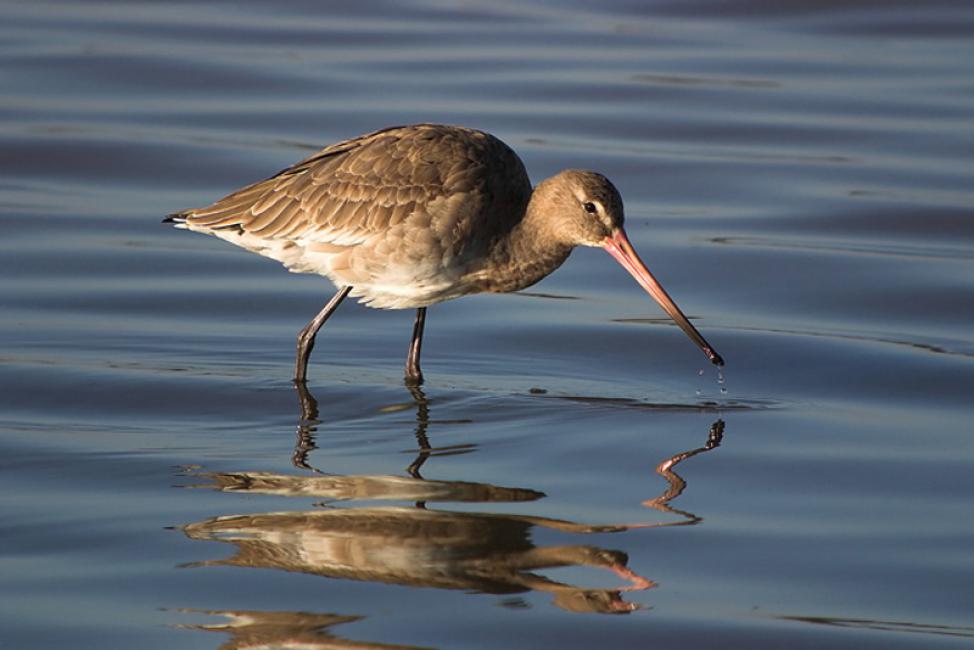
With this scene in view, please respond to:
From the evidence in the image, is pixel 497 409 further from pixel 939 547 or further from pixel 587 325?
pixel 939 547

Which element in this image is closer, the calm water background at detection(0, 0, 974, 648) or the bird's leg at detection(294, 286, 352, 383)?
the calm water background at detection(0, 0, 974, 648)

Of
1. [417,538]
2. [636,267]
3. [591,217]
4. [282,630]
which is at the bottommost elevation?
[282,630]

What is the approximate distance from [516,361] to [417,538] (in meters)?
2.67

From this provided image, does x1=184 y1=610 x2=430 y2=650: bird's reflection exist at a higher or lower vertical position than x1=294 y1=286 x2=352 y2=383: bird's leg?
lower

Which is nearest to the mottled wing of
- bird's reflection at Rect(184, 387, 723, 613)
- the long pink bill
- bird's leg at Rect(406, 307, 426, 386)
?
bird's leg at Rect(406, 307, 426, 386)

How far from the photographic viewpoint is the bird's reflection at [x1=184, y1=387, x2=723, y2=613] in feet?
18.4

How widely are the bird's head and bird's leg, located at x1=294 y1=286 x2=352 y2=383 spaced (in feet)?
3.65

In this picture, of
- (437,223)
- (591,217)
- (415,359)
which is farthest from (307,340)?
(591,217)

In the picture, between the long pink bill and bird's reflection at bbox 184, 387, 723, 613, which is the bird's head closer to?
the long pink bill

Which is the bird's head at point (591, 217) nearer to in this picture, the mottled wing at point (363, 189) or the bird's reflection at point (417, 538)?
the mottled wing at point (363, 189)

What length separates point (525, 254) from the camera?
7977mm

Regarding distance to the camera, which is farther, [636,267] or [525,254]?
[525,254]

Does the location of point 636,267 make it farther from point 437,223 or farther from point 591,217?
point 437,223

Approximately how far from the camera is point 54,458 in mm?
6828
